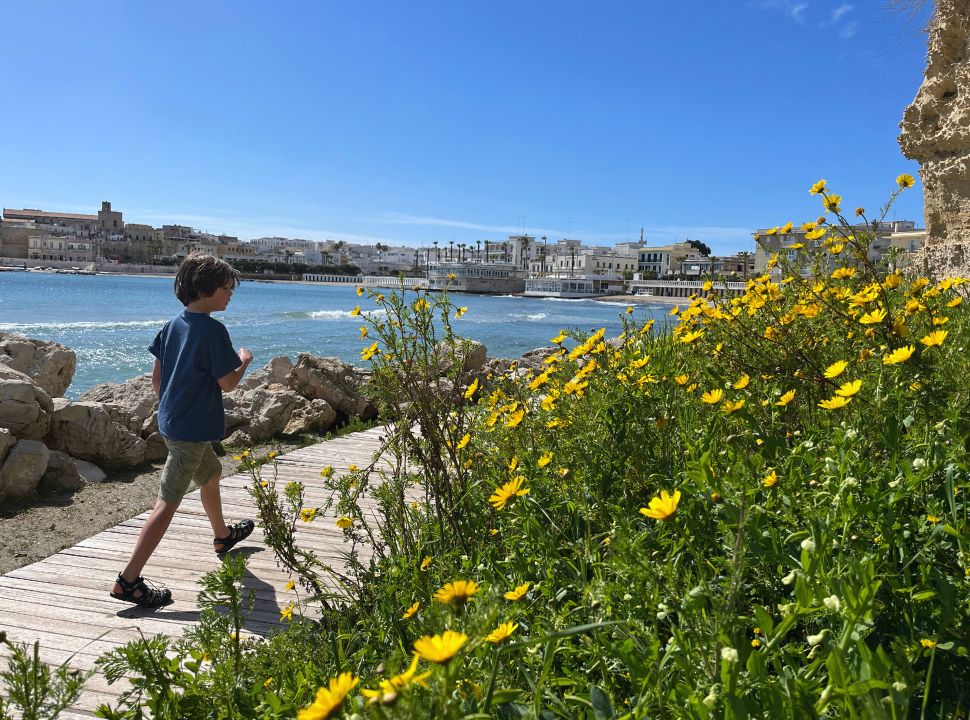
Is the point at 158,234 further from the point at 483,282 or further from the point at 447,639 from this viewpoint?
the point at 447,639

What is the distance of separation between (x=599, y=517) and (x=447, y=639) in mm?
1222

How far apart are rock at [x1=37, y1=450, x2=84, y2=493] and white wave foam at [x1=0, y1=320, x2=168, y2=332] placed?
3079cm

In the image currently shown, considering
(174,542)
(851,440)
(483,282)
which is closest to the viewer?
(851,440)

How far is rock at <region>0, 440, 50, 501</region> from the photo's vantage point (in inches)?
186

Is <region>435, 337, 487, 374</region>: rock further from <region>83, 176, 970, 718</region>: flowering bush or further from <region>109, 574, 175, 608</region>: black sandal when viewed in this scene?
<region>109, 574, 175, 608</region>: black sandal

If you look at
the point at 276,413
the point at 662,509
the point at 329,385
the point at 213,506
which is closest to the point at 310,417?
the point at 276,413

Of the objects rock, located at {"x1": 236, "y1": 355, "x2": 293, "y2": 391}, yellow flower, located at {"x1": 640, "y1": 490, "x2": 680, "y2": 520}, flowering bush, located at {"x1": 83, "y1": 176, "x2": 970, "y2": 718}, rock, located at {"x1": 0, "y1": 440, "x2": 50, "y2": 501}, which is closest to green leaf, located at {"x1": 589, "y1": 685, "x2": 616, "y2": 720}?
flowering bush, located at {"x1": 83, "y1": 176, "x2": 970, "y2": 718}

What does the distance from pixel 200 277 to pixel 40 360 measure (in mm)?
6125

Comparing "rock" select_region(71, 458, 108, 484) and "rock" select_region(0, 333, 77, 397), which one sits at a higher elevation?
"rock" select_region(0, 333, 77, 397)

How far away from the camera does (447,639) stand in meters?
0.91

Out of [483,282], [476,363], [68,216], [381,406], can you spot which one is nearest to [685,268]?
[483,282]

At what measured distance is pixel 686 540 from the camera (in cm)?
170

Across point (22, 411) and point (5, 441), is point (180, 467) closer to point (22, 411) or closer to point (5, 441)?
point (5, 441)

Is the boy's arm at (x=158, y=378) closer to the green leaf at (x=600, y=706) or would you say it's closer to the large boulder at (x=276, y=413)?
the large boulder at (x=276, y=413)
